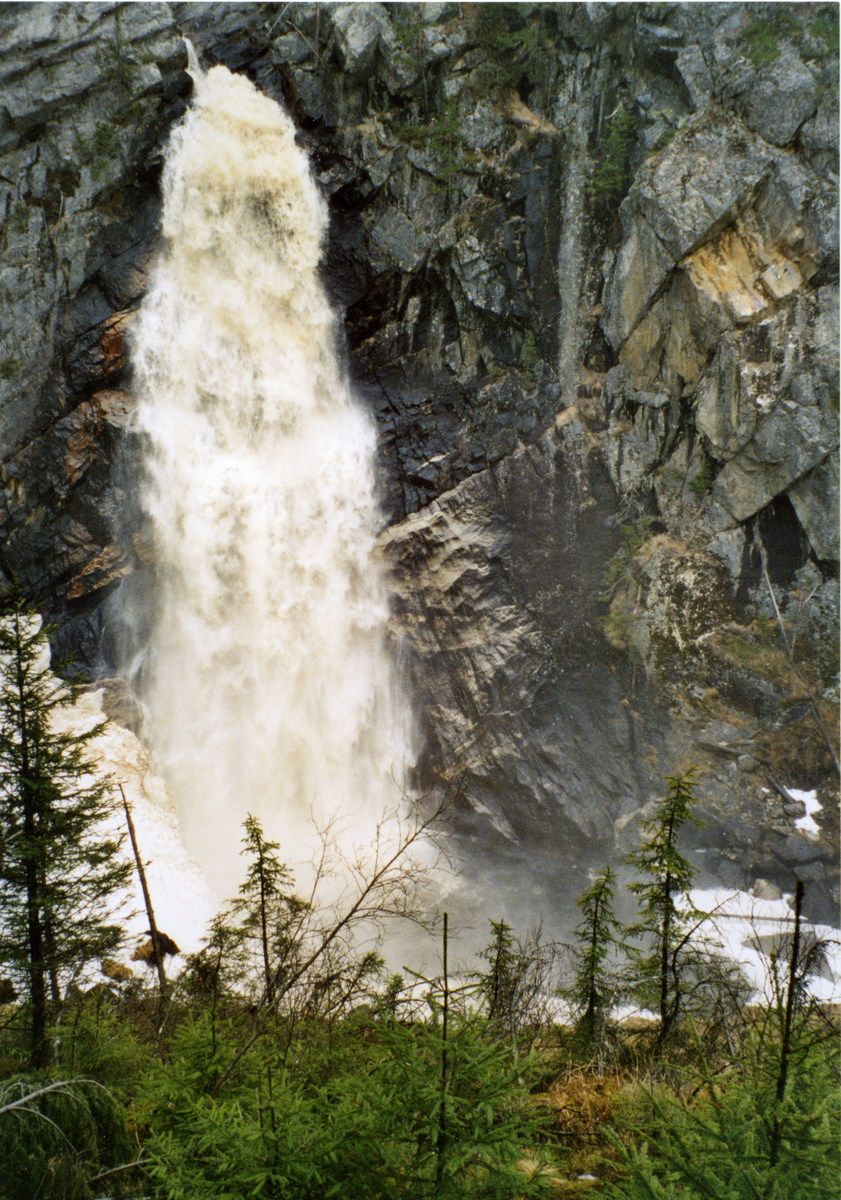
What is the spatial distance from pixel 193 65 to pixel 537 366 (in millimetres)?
10800

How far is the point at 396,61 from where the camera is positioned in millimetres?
16266

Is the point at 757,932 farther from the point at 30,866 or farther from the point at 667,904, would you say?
the point at 30,866

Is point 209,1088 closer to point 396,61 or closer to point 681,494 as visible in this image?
point 681,494

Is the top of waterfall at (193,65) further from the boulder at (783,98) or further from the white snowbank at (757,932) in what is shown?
the white snowbank at (757,932)

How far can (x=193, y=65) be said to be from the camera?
16.5m

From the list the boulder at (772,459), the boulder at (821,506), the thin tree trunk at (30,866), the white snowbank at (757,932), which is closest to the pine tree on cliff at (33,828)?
the thin tree trunk at (30,866)

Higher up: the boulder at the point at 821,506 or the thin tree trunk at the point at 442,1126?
the boulder at the point at 821,506

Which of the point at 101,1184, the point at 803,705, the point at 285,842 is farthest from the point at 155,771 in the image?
the point at 803,705

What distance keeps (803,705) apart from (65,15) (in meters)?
22.7

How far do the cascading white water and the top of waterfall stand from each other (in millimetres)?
98

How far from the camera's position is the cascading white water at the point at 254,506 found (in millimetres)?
16484

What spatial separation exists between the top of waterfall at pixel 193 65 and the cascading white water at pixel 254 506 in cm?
10

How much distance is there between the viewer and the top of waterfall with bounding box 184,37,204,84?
647 inches

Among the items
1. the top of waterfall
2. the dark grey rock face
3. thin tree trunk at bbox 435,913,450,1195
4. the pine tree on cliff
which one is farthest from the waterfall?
thin tree trunk at bbox 435,913,450,1195
